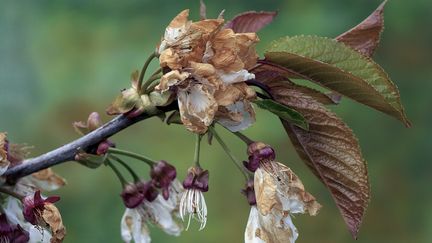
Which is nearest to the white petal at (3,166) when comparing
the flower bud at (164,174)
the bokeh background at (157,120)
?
the flower bud at (164,174)

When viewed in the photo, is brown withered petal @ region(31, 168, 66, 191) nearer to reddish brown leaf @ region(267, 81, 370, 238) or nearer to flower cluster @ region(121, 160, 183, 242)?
flower cluster @ region(121, 160, 183, 242)

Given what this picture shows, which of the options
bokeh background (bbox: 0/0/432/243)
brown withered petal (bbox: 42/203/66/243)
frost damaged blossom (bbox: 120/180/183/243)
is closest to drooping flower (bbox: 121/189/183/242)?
frost damaged blossom (bbox: 120/180/183/243)

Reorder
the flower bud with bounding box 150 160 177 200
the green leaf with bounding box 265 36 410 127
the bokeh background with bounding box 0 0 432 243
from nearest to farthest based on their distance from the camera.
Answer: the green leaf with bounding box 265 36 410 127 < the flower bud with bounding box 150 160 177 200 < the bokeh background with bounding box 0 0 432 243

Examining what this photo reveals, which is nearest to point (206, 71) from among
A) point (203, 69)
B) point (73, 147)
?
point (203, 69)

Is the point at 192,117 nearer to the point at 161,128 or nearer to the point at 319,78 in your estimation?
the point at 319,78

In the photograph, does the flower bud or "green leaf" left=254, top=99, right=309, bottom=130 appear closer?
→ "green leaf" left=254, top=99, right=309, bottom=130
